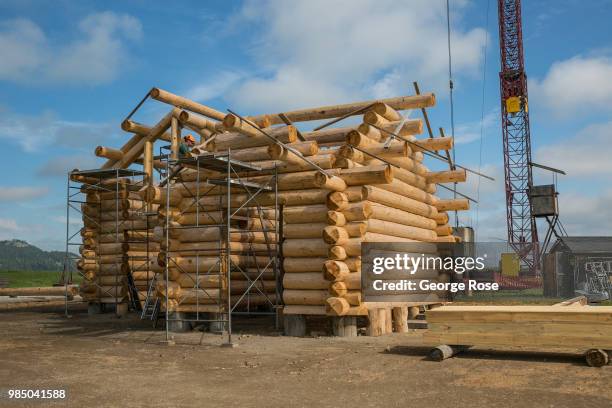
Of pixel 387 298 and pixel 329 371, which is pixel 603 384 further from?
pixel 387 298

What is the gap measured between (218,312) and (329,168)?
178 inches

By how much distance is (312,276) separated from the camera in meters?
14.5

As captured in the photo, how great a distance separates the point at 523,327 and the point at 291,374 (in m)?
3.99

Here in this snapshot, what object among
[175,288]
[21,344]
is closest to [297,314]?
[175,288]

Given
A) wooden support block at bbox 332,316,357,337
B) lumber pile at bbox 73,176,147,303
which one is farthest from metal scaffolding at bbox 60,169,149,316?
wooden support block at bbox 332,316,357,337

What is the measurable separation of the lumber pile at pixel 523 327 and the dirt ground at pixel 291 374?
1.16 feet

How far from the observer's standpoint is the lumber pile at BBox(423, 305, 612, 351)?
Result: 1004cm

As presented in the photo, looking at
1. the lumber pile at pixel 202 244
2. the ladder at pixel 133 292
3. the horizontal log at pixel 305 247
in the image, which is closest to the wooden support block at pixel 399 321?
the horizontal log at pixel 305 247

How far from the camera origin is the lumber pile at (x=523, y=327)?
32.9ft

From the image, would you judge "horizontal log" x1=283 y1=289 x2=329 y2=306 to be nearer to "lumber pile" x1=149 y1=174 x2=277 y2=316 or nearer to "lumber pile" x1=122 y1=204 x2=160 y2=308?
"lumber pile" x1=149 y1=174 x2=277 y2=316

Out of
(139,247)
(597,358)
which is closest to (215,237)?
(139,247)

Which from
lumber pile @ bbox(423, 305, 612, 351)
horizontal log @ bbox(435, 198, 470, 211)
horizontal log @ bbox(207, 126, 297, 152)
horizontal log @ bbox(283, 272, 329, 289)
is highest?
horizontal log @ bbox(207, 126, 297, 152)

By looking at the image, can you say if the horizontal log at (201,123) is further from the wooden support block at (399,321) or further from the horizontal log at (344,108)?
the wooden support block at (399,321)

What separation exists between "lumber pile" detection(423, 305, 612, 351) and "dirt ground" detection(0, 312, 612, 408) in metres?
0.35
